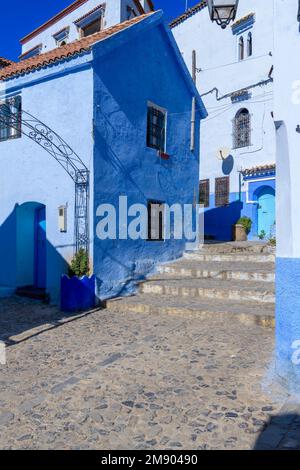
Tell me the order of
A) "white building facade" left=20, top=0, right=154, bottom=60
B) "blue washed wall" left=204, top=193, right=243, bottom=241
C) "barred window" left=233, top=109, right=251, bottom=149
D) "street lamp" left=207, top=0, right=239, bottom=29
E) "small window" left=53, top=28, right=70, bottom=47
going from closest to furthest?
"street lamp" left=207, top=0, right=239, bottom=29 → "white building facade" left=20, top=0, right=154, bottom=60 → "small window" left=53, top=28, right=70, bottom=47 → "barred window" left=233, top=109, right=251, bottom=149 → "blue washed wall" left=204, top=193, right=243, bottom=241

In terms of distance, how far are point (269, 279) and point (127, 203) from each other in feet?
12.8

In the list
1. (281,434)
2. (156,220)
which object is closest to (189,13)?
(156,220)

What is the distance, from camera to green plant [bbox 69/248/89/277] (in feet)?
25.6

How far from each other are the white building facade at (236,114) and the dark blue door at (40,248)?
8.94 m

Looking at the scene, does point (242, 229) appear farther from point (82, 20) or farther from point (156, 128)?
point (82, 20)

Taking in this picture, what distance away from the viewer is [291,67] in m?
3.48

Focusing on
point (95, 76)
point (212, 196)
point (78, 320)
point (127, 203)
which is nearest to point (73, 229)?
point (127, 203)

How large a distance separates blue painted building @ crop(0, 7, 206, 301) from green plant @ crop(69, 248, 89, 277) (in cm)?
18

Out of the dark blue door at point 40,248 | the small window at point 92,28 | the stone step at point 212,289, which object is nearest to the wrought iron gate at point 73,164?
the dark blue door at point 40,248

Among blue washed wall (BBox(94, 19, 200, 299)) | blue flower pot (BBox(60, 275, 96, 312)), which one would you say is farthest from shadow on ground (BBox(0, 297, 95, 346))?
blue washed wall (BBox(94, 19, 200, 299))

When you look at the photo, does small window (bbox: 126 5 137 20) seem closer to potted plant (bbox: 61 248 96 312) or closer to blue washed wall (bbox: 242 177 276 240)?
blue washed wall (bbox: 242 177 276 240)

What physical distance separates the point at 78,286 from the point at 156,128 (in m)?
5.18

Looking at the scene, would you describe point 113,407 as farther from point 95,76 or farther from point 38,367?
point 95,76

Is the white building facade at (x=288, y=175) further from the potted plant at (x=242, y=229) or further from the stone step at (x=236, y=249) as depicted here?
the potted plant at (x=242, y=229)
